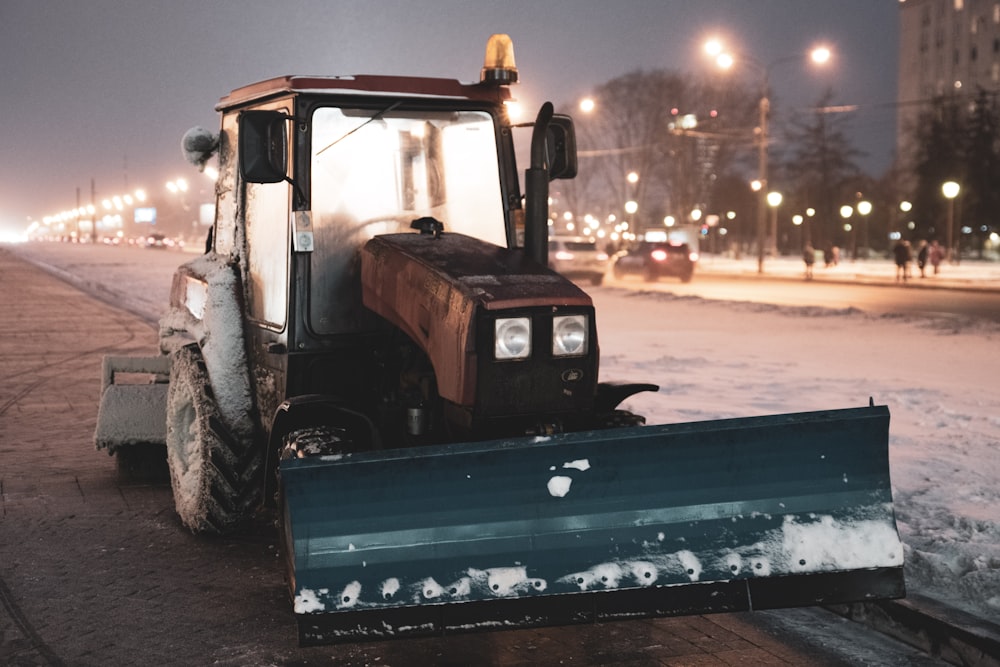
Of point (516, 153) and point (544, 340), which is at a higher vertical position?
point (516, 153)

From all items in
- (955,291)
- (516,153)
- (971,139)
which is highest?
(971,139)

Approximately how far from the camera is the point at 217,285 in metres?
6.49

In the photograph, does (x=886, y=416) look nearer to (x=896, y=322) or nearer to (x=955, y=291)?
(x=896, y=322)

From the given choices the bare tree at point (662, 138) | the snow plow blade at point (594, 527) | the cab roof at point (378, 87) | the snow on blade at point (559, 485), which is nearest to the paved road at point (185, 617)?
the snow plow blade at point (594, 527)

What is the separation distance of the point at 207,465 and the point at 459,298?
6.77 ft

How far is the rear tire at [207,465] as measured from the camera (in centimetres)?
615

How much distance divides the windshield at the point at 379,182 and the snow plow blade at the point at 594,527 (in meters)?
1.68

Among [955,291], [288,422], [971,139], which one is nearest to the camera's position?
[288,422]

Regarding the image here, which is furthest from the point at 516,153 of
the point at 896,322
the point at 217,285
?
the point at 896,322

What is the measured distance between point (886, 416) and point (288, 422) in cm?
258

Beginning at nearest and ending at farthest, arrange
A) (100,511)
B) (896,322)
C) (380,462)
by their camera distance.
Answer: (380,462), (100,511), (896,322)

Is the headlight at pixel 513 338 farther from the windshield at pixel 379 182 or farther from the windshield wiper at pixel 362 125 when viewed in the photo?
the windshield wiper at pixel 362 125

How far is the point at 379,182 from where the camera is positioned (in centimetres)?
590

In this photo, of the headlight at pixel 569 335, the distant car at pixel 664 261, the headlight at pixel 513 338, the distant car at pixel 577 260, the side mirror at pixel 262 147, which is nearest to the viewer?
the headlight at pixel 513 338
